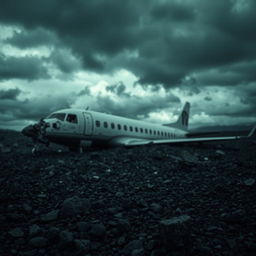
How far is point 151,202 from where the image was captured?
11.7 feet

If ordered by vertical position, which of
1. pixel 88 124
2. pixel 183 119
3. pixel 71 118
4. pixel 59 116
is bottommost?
pixel 88 124

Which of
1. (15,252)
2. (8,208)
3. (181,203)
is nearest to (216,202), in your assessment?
(181,203)

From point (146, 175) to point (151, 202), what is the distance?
1887mm

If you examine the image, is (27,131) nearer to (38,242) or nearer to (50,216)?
(50,216)

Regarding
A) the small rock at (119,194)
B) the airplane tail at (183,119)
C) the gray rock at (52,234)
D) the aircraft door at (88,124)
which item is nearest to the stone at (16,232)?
the gray rock at (52,234)

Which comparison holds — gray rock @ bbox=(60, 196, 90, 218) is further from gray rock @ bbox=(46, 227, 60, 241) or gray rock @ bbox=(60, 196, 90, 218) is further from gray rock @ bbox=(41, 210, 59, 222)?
gray rock @ bbox=(46, 227, 60, 241)

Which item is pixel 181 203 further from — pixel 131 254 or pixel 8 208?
pixel 8 208

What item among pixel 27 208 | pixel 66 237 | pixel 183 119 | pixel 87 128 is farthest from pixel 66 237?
pixel 183 119

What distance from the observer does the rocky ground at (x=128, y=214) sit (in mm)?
2234

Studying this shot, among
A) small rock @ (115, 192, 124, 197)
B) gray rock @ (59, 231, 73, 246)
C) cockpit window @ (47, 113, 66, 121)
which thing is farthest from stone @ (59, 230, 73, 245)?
cockpit window @ (47, 113, 66, 121)

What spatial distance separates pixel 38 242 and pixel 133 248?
117 centimetres

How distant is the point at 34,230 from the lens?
258 centimetres

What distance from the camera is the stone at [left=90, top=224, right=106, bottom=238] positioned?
2.49 metres

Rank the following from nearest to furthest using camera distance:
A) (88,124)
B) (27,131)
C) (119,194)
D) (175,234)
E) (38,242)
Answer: (175,234) < (38,242) < (119,194) < (27,131) < (88,124)
